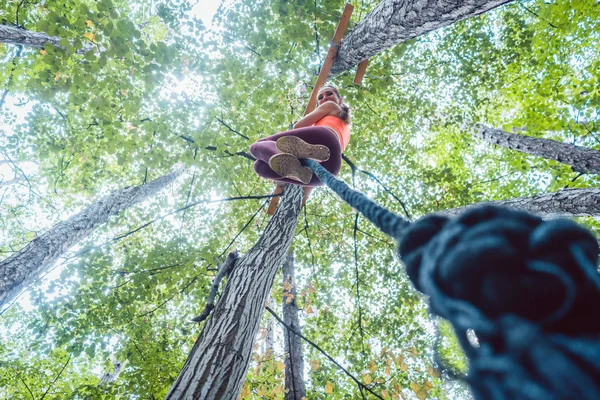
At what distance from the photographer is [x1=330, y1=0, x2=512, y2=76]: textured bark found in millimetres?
2547

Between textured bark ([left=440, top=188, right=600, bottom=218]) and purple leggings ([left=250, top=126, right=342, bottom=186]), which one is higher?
textured bark ([left=440, top=188, right=600, bottom=218])

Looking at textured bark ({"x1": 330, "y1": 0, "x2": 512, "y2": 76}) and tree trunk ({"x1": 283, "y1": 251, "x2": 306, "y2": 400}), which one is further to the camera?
tree trunk ({"x1": 283, "y1": 251, "x2": 306, "y2": 400})

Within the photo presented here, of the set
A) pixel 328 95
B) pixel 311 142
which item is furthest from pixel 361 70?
pixel 311 142

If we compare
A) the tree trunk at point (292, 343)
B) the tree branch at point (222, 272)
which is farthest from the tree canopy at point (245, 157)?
the tree branch at point (222, 272)

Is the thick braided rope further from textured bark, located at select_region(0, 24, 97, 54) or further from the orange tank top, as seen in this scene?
textured bark, located at select_region(0, 24, 97, 54)

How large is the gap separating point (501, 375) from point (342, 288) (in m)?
6.69

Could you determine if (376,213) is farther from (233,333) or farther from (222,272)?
(222,272)

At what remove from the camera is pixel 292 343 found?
5.34m

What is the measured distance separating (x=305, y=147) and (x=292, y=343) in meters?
3.92

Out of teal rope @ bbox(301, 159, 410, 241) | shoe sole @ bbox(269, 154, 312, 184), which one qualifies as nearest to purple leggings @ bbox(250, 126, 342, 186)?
shoe sole @ bbox(269, 154, 312, 184)

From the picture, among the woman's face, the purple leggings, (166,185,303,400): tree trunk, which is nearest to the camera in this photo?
(166,185,303,400): tree trunk

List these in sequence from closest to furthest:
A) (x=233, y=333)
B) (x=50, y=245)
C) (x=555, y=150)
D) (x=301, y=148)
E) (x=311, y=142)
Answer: (x=233, y=333), (x=301, y=148), (x=311, y=142), (x=50, y=245), (x=555, y=150)

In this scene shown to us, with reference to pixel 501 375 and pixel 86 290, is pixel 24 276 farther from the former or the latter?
pixel 501 375

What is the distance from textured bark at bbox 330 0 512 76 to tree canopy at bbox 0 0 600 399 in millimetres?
606
